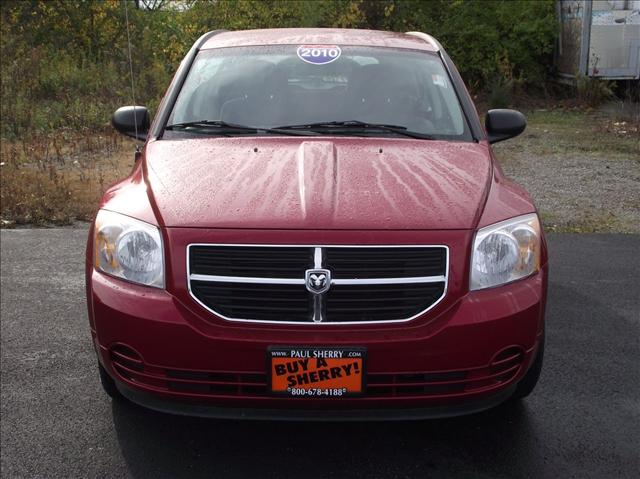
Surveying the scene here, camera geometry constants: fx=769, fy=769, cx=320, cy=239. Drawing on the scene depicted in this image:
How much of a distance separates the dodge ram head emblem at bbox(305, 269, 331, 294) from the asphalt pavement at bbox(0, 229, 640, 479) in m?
0.74

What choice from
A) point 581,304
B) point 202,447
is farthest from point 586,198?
point 202,447

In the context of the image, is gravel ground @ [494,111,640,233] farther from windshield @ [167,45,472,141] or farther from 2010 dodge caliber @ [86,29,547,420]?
2010 dodge caliber @ [86,29,547,420]

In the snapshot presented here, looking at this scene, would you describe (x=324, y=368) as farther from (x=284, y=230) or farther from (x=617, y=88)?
(x=617, y=88)

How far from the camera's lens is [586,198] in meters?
7.59

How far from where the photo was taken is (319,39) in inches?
173

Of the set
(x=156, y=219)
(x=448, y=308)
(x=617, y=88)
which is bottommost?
(x=617, y=88)

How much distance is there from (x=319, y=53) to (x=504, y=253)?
1.87 meters

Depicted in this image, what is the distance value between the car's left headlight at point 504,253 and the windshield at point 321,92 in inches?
36.5

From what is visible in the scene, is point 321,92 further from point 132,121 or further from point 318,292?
point 318,292

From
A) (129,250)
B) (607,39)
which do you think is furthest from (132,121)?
(607,39)

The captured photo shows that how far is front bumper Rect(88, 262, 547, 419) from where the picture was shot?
263cm

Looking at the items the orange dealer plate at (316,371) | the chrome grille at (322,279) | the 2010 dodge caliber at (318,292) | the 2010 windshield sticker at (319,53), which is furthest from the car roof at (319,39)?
the orange dealer plate at (316,371)

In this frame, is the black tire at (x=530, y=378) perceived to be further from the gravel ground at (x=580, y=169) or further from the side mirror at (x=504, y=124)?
the gravel ground at (x=580, y=169)

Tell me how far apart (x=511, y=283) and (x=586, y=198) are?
521 centimetres
